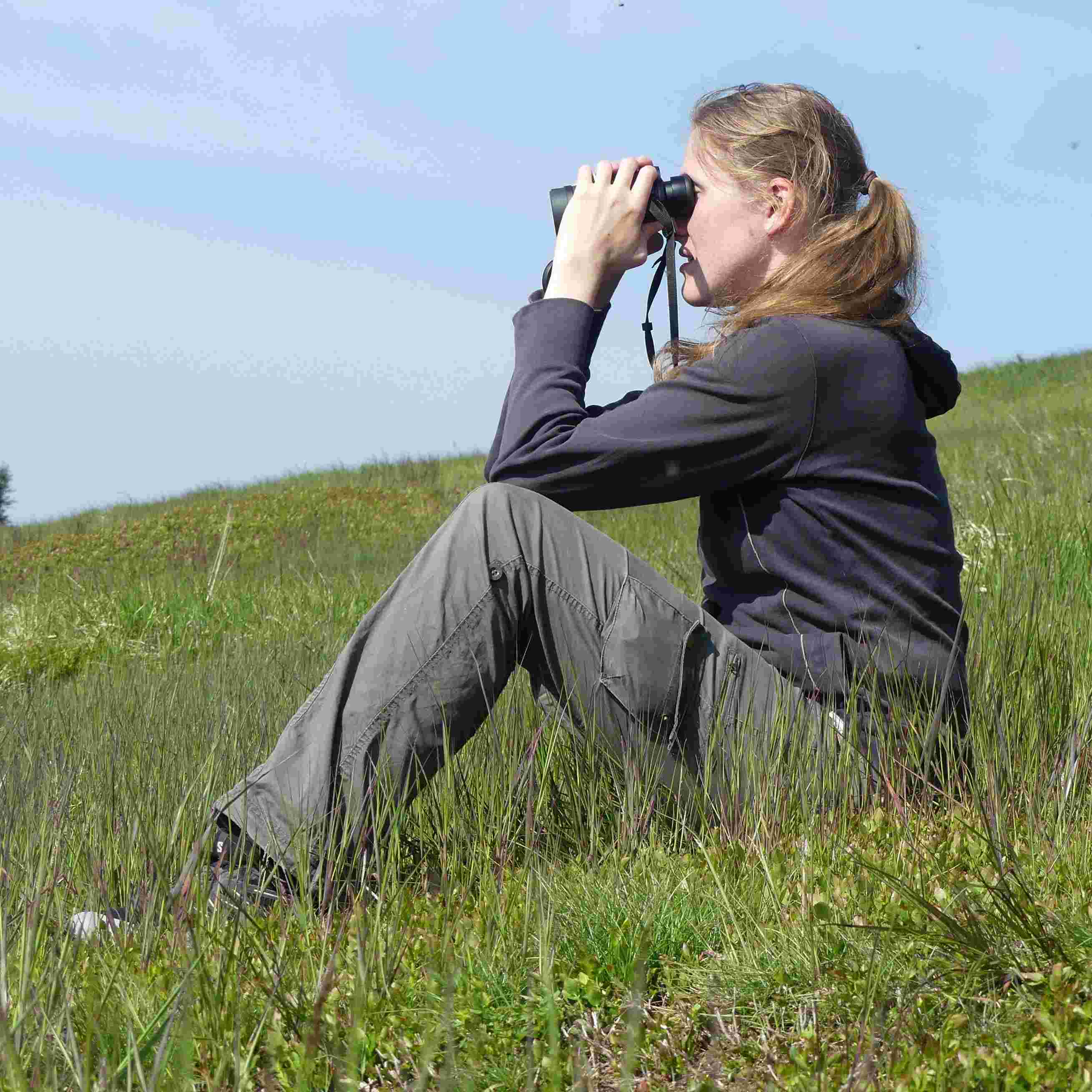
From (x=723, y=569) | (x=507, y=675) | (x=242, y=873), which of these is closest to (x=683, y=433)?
(x=723, y=569)

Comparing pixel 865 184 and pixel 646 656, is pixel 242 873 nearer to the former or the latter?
pixel 646 656

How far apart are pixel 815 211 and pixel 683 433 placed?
68 cm

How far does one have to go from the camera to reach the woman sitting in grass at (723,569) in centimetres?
211

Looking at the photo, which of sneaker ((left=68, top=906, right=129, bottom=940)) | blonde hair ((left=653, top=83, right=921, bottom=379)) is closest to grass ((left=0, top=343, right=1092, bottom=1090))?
sneaker ((left=68, top=906, right=129, bottom=940))

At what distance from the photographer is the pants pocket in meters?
2.18

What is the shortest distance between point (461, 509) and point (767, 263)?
3.15 feet

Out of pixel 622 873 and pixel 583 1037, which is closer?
pixel 583 1037

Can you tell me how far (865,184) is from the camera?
103 inches

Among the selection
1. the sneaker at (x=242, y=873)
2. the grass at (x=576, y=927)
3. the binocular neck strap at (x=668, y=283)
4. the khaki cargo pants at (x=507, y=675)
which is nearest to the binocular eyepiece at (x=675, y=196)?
the binocular neck strap at (x=668, y=283)

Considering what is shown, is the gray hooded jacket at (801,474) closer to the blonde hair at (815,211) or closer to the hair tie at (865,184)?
the blonde hair at (815,211)

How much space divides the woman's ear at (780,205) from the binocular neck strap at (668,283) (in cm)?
24

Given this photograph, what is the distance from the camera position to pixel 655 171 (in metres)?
2.68

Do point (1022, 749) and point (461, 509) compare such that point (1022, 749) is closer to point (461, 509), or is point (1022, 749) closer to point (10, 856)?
point (461, 509)

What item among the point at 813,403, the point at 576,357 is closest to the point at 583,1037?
the point at 813,403
